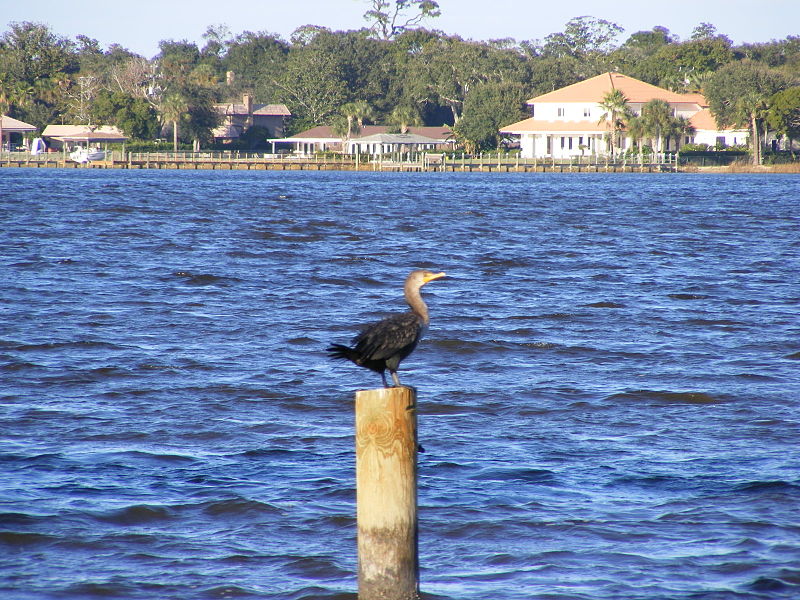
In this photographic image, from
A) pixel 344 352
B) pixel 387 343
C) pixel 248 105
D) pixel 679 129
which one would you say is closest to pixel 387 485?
pixel 344 352

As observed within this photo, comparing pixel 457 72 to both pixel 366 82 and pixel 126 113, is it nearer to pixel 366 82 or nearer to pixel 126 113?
pixel 366 82

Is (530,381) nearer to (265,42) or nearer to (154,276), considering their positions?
(154,276)

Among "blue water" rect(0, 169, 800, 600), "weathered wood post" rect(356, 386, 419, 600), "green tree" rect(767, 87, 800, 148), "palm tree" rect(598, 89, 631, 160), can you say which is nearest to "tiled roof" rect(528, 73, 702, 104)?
"palm tree" rect(598, 89, 631, 160)

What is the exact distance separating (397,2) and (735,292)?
142 metres

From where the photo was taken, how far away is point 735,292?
80.2ft

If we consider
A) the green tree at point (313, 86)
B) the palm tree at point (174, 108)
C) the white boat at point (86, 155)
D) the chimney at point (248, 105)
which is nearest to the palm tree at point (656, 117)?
the green tree at point (313, 86)

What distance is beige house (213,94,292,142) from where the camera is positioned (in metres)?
131

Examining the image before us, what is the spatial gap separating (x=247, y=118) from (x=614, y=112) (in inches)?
1827

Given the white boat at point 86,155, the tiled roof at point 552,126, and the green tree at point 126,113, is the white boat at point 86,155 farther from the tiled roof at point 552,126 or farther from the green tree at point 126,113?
the tiled roof at point 552,126

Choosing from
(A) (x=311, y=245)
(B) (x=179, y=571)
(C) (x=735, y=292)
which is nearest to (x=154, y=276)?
(A) (x=311, y=245)

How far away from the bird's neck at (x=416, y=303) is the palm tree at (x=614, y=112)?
338 feet

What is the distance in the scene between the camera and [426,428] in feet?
38.7

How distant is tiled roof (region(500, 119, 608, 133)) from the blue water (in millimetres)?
85470

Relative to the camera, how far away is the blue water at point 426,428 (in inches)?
319
